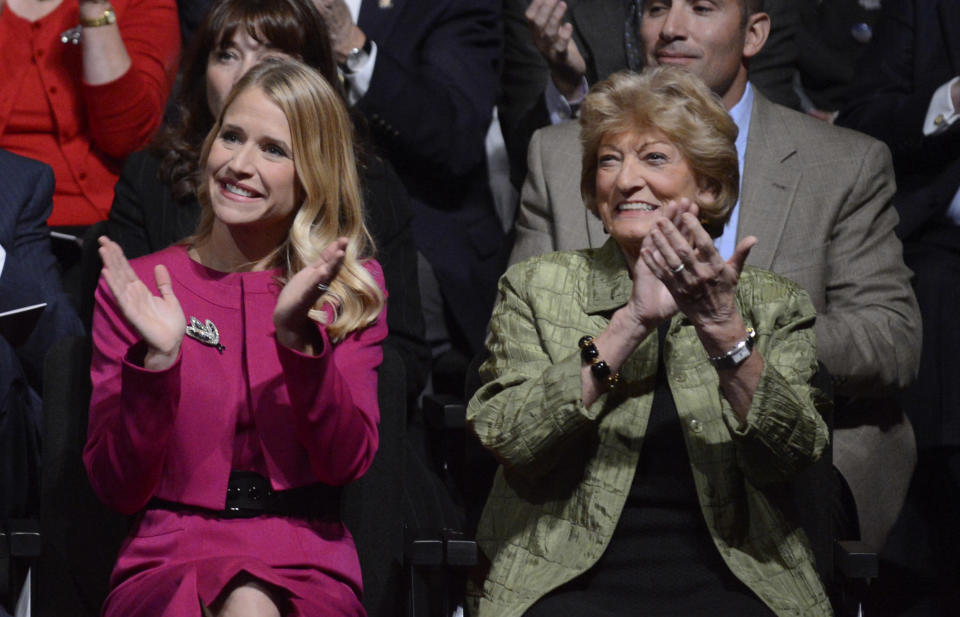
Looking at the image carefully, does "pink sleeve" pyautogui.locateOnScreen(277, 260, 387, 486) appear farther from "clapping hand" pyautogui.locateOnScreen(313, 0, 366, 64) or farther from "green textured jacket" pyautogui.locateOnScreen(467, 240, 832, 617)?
"clapping hand" pyautogui.locateOnScreen(313, 0, 366, 64)

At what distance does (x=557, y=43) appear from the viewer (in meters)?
3.96

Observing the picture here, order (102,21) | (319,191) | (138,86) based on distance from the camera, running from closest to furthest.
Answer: (319,191) → (102,21) → (138,86)

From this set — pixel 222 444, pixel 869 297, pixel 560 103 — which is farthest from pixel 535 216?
pixel 222 444

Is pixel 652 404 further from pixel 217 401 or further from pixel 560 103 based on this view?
pixel 560 103

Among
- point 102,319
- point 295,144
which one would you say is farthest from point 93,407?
point 295,144

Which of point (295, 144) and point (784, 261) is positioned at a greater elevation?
point (295, 144)

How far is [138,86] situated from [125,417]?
1.87 meters

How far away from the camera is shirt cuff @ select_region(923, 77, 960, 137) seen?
407 centimetres

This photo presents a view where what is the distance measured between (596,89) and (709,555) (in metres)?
1.02

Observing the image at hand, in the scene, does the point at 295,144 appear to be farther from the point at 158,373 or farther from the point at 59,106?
the point at 59,106

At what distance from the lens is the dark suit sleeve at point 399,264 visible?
140 inches

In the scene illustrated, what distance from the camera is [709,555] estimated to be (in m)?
2.82

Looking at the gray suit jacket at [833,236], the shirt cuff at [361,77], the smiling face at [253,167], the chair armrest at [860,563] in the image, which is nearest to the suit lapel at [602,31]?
the gray suit jacket at [833,236]

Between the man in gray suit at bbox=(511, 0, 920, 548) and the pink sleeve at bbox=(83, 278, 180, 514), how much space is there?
1.28 meters
